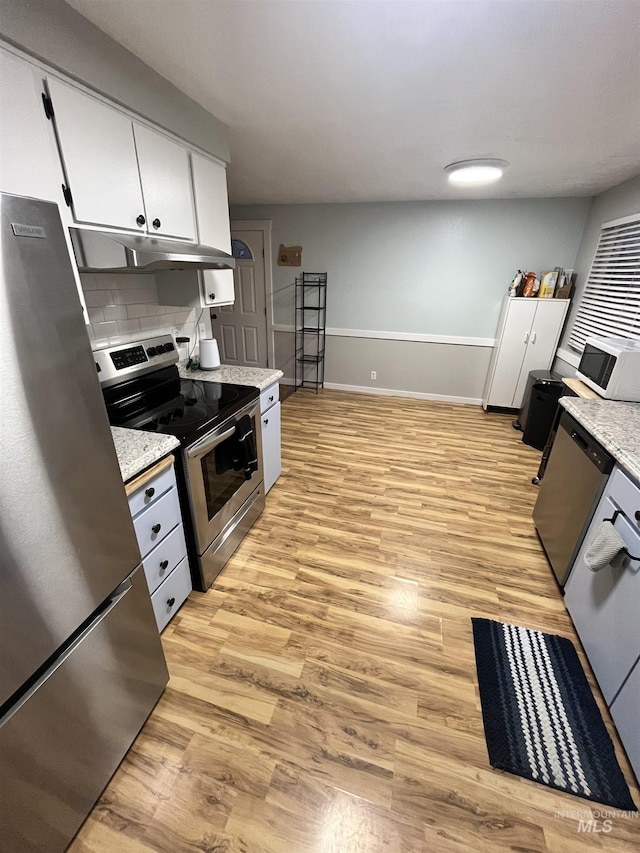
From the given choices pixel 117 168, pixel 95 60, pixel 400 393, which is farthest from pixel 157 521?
pixel 400 393

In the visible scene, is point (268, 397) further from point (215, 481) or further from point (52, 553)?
point (52, 553)

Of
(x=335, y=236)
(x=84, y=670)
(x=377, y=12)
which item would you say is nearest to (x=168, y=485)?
(x=84, y=670)

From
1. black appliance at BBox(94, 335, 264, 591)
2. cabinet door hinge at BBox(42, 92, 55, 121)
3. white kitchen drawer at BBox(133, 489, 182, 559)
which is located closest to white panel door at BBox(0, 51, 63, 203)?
cabinet door hinge at BBox(42, 92, 55, 121)

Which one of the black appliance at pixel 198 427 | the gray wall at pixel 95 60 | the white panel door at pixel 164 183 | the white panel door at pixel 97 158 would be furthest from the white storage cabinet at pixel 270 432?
the gray wall at pixel 95 60

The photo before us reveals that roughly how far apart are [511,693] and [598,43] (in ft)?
8.21

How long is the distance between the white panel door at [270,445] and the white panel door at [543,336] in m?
3.03

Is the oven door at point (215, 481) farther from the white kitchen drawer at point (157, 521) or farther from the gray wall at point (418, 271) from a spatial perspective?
the gray wall at point (418, 271)

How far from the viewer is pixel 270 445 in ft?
8.38

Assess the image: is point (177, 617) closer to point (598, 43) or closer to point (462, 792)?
point (462, 792)

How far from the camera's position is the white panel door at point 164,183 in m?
1.62

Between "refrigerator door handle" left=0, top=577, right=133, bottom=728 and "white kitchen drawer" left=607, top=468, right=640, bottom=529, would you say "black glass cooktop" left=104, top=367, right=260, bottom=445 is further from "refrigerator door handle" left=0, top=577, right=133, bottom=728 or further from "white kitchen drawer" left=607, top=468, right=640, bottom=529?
"white kitchen drawer" left=607, top=468, right=640, bottom=529

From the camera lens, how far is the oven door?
1.63 meters

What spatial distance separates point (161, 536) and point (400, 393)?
152 inches

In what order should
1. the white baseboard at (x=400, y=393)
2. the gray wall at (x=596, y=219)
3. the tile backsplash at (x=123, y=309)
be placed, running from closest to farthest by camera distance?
the tile backsplash at (x=123, y=309)
the gray wall at (x=596, y=219)
the white baseboard at (x=400, y=393)
